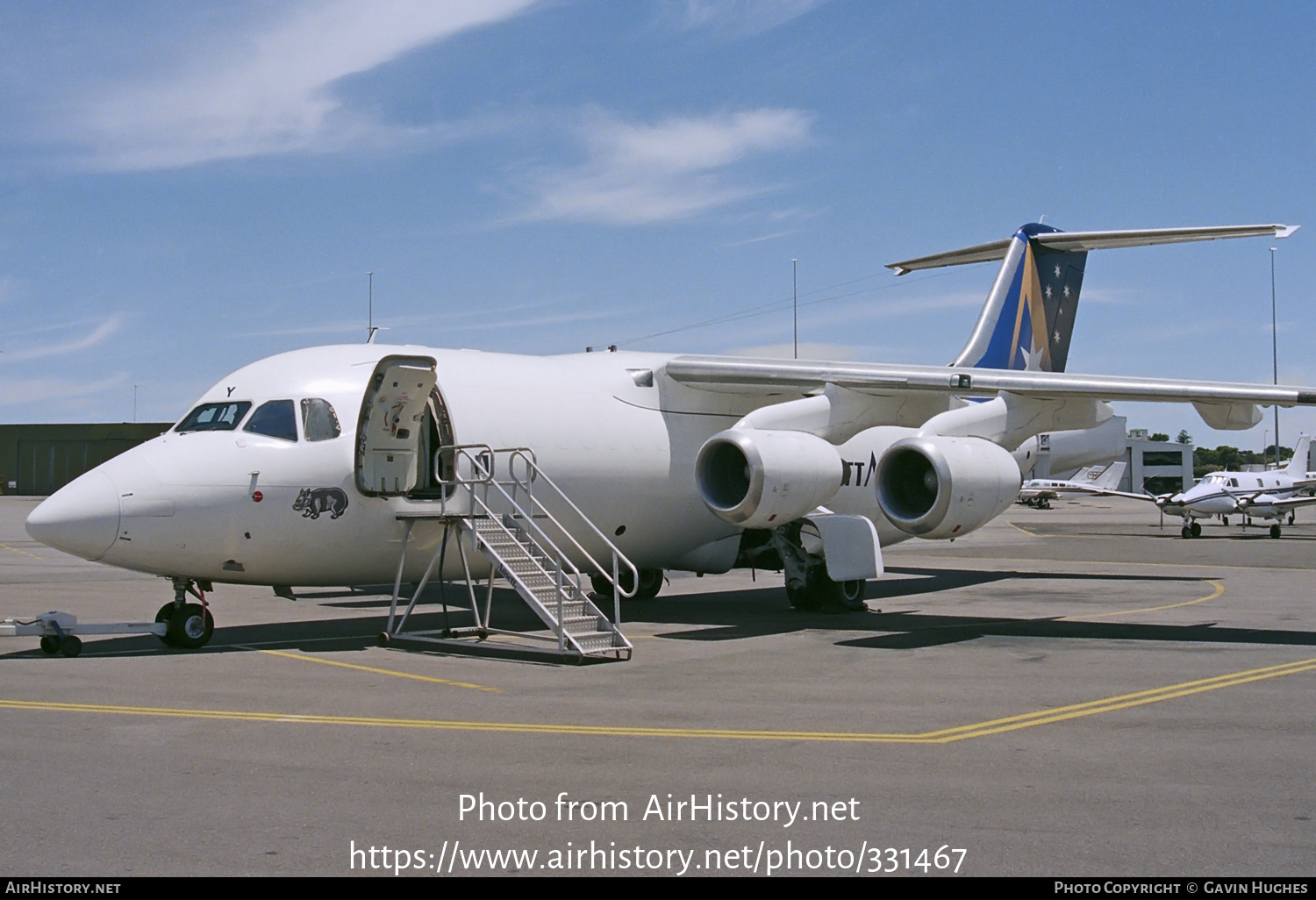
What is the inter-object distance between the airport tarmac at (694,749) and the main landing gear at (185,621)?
376 mm

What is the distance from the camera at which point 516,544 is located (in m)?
14.0

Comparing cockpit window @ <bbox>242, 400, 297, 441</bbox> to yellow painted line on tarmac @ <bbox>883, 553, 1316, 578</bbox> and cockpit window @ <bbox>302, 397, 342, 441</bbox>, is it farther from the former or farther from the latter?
yellow painted line on tarmac @ <bbox>883, 553, 1316, 578</bbox>

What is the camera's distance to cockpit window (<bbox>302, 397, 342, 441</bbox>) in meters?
13.5

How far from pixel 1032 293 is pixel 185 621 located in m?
15.8

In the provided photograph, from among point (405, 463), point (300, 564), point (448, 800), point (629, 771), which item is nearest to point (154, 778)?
point (448, 800)

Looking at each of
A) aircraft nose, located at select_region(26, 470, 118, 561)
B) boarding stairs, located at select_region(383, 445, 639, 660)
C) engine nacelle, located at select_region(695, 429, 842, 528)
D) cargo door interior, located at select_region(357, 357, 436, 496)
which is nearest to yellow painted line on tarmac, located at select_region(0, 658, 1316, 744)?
aircraft nose, located at select_region(26, 470, 118, 561)

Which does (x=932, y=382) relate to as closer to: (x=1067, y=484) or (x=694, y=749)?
(x=694, y=749)

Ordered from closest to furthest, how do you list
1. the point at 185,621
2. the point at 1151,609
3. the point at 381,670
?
the point at 381,670, the point at 185,621, the point at 1151,609

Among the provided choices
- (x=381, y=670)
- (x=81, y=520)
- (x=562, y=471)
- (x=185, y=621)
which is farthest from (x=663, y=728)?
(x=562, y=471)

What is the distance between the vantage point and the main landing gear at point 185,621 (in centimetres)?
1327

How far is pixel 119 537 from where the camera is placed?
40.1ft

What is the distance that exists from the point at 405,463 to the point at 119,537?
3278 mm

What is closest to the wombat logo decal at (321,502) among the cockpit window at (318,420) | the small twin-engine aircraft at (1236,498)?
the cockpit window at (318,420)

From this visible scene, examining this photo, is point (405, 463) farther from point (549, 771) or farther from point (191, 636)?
point (549, 771)
